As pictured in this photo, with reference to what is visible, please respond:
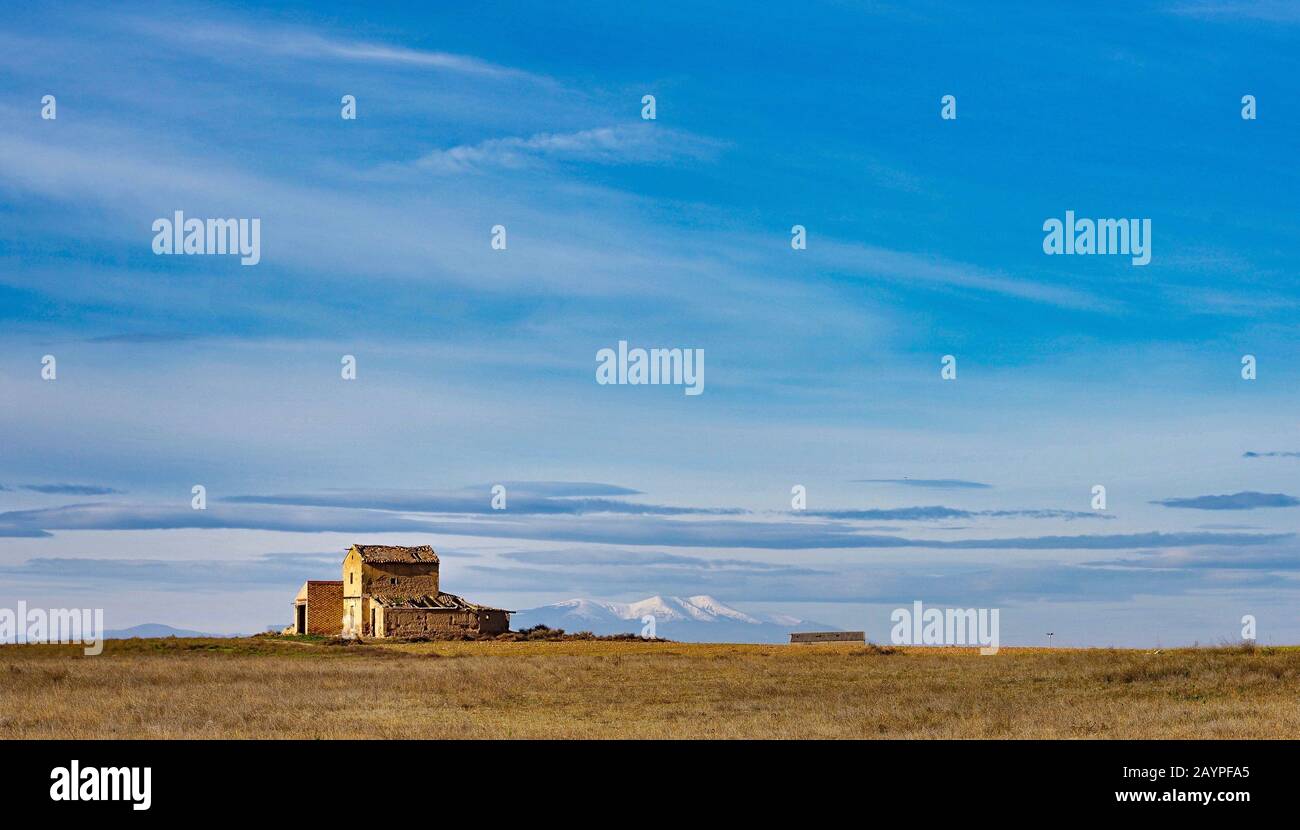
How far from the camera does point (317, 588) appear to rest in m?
79.7

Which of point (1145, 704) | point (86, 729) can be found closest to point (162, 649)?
point (86, 729)

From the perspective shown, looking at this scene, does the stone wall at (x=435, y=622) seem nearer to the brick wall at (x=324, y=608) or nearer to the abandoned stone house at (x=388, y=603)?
the abandoned stone house at (x=388, y=603)

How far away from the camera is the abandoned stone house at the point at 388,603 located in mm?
73438

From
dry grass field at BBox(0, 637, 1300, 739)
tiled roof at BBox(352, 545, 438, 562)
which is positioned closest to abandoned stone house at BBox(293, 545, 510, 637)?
tiled roof at BBox(352, 545, 438, 562)

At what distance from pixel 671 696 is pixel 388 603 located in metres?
44.1

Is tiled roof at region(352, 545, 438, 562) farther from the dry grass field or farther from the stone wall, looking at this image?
the dry grass field

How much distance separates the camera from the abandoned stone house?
241ft

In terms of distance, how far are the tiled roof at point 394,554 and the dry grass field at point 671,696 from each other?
2487cm

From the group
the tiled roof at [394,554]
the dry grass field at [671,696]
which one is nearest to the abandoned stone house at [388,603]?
the tiled roof at [394,554]
